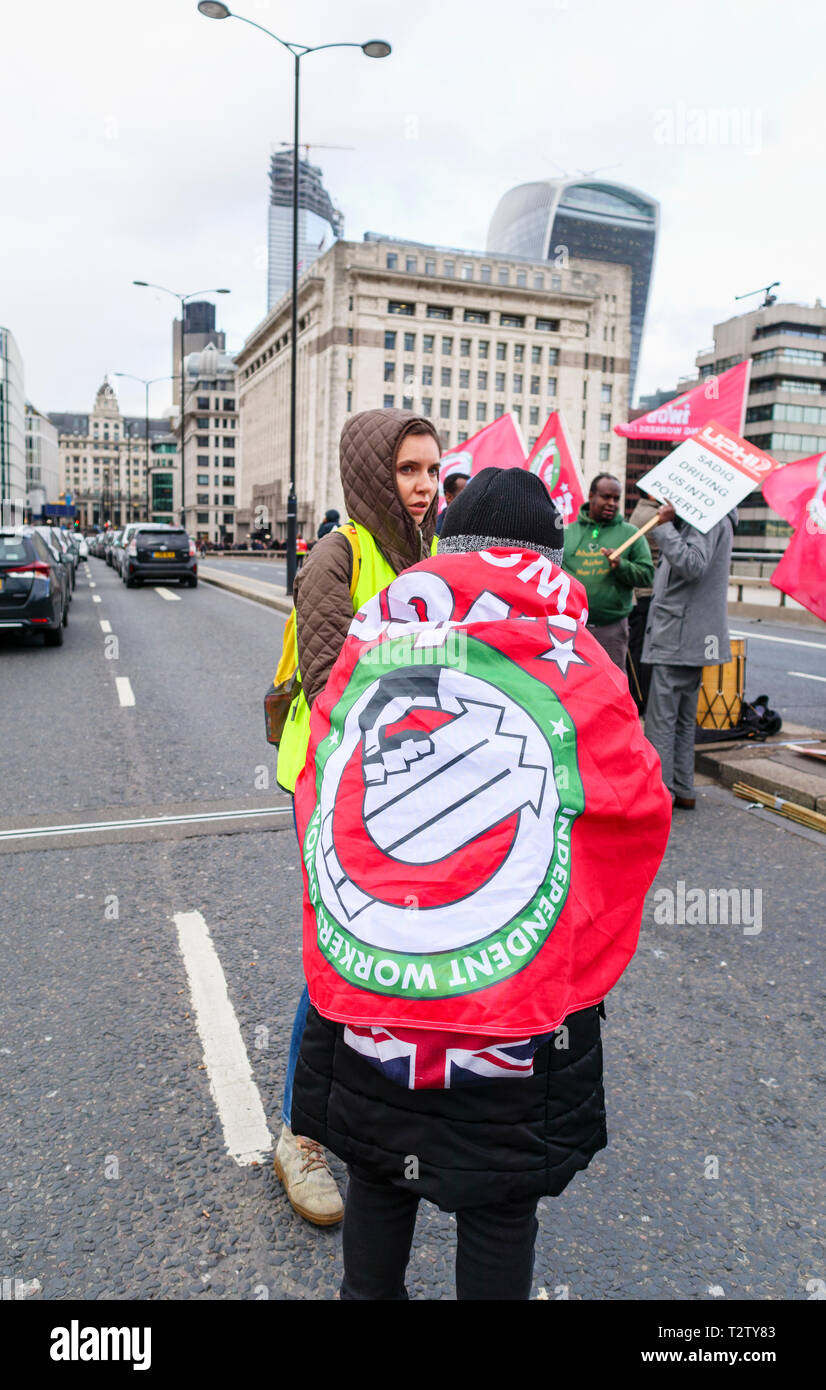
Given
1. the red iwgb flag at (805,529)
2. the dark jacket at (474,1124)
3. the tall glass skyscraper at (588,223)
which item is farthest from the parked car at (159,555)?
the tall glass skyscraper at (588,223)

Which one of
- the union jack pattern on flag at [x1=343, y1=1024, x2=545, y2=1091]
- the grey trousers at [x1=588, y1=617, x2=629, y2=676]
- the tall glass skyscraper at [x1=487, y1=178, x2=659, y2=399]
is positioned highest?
the tall glass skyscraper at [x1=487, y1=178, x2=659, y2=399]

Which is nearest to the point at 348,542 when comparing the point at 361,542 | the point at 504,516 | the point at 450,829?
the point at 361,542

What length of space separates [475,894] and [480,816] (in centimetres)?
12

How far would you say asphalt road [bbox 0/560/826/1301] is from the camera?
91.9 inches

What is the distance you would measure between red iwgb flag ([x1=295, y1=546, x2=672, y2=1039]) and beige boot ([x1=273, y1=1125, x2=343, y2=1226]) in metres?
1.14

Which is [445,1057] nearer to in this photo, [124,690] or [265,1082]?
[265,1082]

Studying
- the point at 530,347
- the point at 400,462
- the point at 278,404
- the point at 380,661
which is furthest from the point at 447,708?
the point at 278,404

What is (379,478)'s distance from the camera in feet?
7.48

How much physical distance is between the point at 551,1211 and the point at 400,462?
6.45 ft

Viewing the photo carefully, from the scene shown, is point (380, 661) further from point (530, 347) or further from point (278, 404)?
point (278, 404)

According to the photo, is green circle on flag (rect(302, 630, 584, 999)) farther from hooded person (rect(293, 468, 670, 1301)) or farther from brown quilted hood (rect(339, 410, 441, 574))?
brown quilted hood (rect(339, 410, 441, 574))

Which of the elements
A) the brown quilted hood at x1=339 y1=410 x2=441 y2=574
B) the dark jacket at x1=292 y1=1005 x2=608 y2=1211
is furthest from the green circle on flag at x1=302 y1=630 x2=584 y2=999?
the brown quilted hood at x1=339 y1=410 x2=441 y2=574

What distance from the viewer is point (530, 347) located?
102 m
